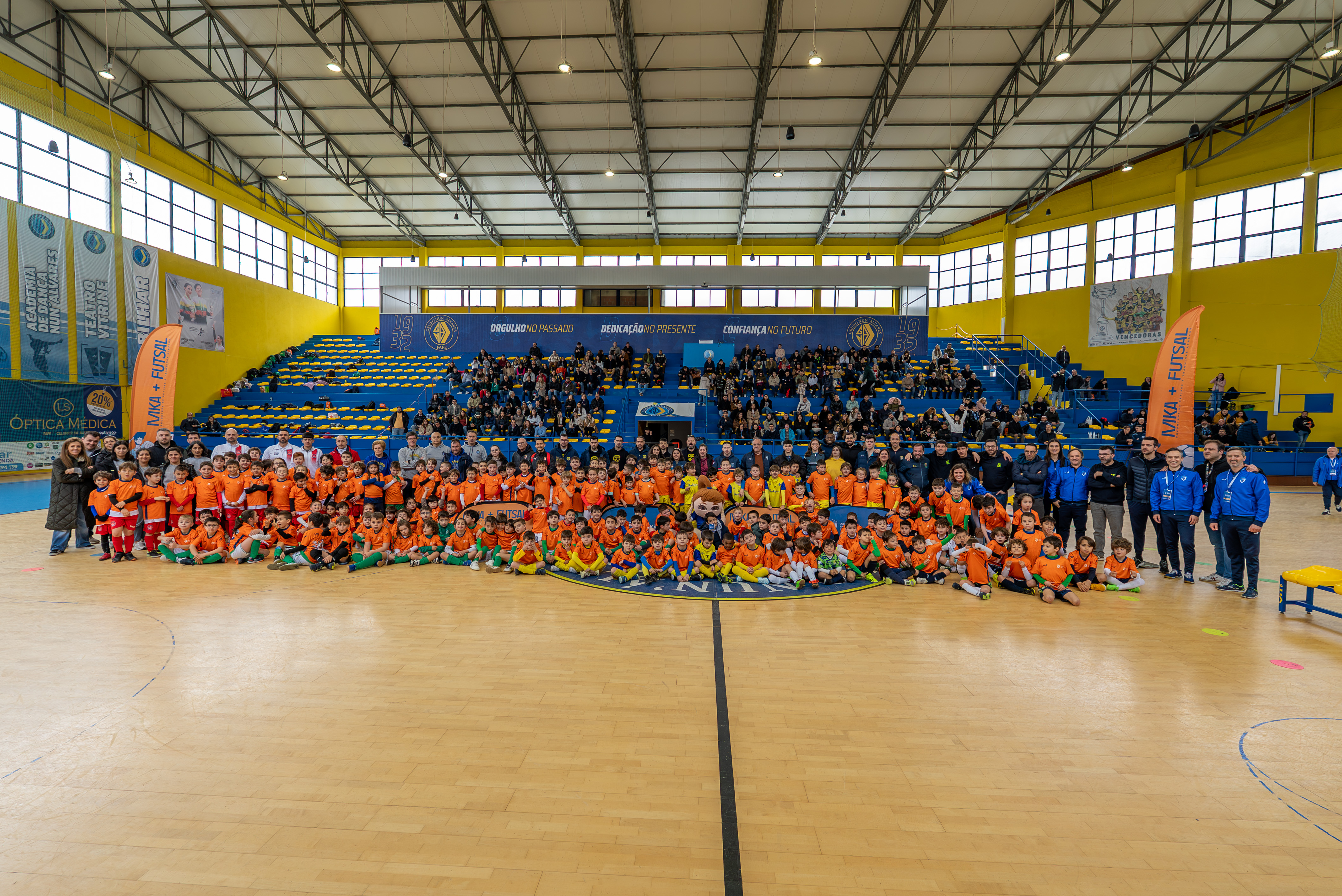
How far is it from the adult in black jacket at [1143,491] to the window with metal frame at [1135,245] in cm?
2053

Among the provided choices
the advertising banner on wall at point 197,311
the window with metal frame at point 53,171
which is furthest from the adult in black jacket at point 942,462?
the advertising banner on wall at point 197,311

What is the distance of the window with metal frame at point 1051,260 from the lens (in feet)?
88.1

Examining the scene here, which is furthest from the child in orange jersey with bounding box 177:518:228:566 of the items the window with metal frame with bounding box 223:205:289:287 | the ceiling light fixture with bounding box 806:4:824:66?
the window with metal frame with bounding box 223:205:289:287

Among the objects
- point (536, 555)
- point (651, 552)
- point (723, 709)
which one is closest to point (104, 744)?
point (723, 709)

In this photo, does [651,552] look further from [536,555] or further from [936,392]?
[936,392]

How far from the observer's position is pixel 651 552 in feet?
27.3

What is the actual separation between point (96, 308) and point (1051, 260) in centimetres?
3875

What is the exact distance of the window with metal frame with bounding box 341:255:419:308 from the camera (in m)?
34.8

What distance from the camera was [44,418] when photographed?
60.0ft

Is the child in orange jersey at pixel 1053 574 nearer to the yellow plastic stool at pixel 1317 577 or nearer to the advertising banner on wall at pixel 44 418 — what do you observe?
the yellow plastic stool at pixel 1317 577

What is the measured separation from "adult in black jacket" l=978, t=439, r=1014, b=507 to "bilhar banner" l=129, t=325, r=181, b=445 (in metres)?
18.7

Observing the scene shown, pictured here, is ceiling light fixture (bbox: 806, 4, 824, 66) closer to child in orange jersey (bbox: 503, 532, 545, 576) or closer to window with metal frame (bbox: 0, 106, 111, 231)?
child in orange jersey (bbox: 503, 532, 545, 576)

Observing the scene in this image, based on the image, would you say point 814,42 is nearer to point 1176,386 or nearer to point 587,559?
point 1176,386

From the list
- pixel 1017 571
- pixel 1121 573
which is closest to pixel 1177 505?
pixel 1121 573
